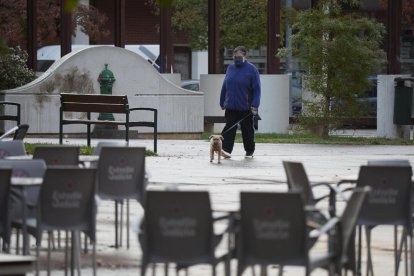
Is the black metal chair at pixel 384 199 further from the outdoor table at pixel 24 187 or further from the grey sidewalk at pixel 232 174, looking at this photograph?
the outdoor table at pixel 24 187

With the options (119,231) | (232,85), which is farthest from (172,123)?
(119,231)

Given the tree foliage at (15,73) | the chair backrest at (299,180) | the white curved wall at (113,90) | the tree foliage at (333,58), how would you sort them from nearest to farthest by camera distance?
the chair backrest at (299,180), the tree foliage at (333,58), the white curved wall at (113,90), the tree foliage at (15,73)

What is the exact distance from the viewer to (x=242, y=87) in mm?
22094

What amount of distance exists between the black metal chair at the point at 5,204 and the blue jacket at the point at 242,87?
12.6 metres

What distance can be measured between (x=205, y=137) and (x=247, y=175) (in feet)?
40.7

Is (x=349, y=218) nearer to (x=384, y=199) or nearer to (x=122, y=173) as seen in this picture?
(x=384, y=199)

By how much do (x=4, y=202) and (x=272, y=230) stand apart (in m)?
2.46

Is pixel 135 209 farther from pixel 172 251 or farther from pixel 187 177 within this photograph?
pixel 172 251

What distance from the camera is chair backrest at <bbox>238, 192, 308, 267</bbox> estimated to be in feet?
25.6

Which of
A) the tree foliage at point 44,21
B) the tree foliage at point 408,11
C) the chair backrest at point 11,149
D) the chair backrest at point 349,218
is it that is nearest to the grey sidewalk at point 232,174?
the chair backrest at point 11,149

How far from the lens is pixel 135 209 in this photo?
15391mm

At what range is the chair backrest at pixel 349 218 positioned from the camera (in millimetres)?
8492

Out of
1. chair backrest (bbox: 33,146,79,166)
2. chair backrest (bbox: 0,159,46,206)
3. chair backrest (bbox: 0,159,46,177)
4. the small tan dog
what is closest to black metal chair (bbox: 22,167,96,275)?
chair backrest (bbox: 0,159,46,206)

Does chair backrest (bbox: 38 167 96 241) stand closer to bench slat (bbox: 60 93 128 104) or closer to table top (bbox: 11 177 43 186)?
→ table top (bbox: 11 177 43 186)
